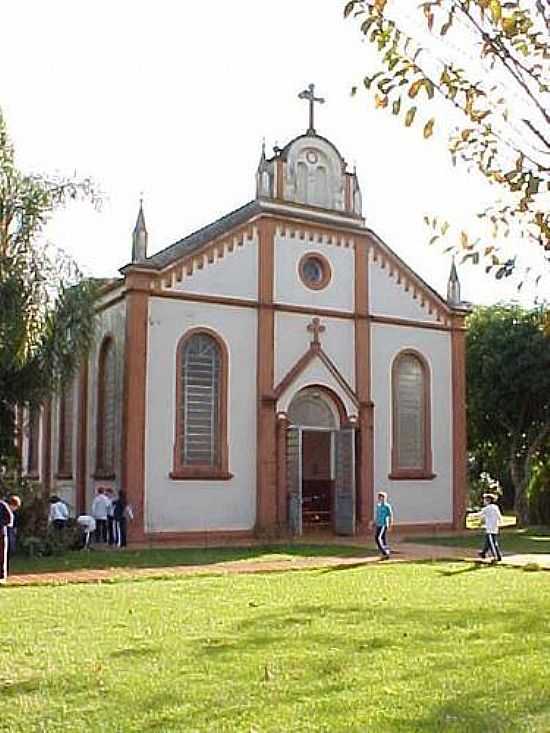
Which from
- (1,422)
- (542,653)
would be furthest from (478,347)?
(542,653)

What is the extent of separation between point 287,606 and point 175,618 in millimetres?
1702

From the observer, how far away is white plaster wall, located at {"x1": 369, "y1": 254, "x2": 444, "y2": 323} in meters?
30.1

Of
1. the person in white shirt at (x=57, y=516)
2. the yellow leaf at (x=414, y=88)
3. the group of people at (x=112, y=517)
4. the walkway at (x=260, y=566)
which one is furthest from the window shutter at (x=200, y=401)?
the yellow leaf at (x=414, y=88)

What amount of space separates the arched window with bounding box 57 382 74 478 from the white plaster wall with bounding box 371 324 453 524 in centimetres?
871

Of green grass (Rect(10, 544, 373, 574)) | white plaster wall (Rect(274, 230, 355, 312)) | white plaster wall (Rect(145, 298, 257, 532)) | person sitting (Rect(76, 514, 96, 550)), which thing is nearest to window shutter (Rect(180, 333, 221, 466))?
white plaster wall (Rect(145, 298, 257, 532))

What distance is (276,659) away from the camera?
9555 mm

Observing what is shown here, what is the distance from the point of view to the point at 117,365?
26906 millimetres

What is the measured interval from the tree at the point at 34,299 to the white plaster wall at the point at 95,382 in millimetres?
2744

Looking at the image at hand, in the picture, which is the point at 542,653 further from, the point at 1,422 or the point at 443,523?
the point at 443,523

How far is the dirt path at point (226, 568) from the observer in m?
17.5

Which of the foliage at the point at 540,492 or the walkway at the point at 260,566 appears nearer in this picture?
the walkway at the point at 260,566

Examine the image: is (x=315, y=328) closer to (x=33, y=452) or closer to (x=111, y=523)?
(x=111, y=523)

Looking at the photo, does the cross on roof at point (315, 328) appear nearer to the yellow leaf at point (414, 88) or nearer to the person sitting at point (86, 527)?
the person sitting at point (86, 527)

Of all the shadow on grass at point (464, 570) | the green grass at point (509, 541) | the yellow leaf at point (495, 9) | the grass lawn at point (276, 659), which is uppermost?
the yellow leaf at point (495, 9)
